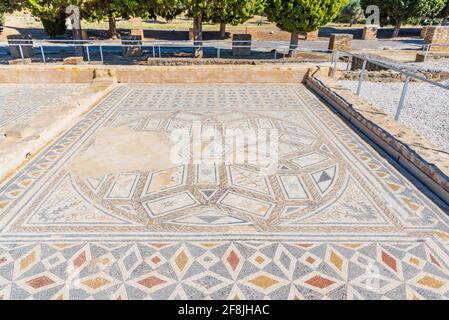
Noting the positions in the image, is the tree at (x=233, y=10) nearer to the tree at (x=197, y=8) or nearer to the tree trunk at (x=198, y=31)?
the tree at (x=197, y=8)

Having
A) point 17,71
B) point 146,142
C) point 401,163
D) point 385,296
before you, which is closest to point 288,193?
point 385,296

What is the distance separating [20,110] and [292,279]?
18.7ft

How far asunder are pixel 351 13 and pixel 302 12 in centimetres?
1851

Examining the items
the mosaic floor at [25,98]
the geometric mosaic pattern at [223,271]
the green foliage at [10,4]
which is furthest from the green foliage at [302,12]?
the geometric mosaic pattern at [223,271]

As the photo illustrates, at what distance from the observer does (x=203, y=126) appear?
4852mm

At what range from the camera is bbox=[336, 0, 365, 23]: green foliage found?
27.5 metres

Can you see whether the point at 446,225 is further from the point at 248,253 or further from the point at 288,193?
the point at 248,253

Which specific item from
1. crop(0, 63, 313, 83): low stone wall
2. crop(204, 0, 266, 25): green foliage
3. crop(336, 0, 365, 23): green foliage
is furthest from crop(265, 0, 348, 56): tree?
crop(336, 0, 365, 23): green foliage

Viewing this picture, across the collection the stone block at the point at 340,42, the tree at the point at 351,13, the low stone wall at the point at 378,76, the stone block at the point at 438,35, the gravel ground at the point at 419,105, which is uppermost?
the tree at the point at 351,13

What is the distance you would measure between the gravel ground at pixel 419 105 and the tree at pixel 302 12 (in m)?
5.30

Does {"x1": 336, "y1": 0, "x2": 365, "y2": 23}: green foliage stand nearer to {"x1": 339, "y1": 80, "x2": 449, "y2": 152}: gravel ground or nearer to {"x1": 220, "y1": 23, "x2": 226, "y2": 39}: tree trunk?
{"x1": 220, "y1": 23, "x2": 226, "y2": 39}: tree trunk

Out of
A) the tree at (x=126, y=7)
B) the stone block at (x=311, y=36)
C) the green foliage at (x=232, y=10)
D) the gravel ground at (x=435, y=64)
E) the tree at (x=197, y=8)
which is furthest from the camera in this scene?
the stone block at (x=311, y=36)

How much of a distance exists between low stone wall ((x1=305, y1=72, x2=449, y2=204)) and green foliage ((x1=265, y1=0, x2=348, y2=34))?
7973 mm

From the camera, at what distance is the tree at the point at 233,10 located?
464 inches
